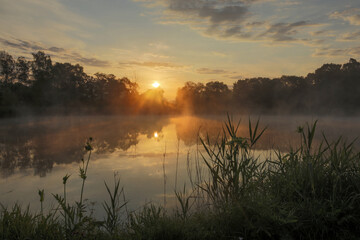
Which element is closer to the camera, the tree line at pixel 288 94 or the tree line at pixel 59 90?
the tree line at pixel 59 90

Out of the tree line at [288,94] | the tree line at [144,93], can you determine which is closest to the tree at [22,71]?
the tree line at [144,93]

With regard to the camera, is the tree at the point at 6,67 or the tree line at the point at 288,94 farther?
the tree line at the point at 288,94

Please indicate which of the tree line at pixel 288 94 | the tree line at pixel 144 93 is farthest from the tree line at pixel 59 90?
the tree line at pixel 288 94

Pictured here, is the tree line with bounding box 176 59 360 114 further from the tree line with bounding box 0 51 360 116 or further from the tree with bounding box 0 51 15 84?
the tree with bounding box 0 51 15 84

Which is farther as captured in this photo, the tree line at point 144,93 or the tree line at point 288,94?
the tree line at point 288,94

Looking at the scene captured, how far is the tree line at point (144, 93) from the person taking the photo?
30.9m

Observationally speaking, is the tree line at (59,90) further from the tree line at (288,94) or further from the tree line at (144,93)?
the tree line at (288,94)

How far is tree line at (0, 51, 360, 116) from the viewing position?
3094 centimetres

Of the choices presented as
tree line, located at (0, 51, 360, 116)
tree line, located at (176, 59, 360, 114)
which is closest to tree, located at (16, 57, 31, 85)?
tree line, located at (0, 51, 360, 116)

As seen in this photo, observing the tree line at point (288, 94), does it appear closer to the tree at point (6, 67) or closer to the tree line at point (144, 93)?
the tree line at point (144, 93)

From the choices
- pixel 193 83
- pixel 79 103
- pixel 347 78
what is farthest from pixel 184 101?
pixel 347 78

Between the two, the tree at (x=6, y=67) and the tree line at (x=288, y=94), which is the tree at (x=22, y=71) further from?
the tree line at (x=288, y=94)

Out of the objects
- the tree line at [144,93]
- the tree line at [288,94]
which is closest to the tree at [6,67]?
the tree line at [144,93]

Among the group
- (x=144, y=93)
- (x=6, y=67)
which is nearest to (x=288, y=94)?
(x=144, y=93)
